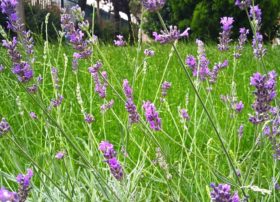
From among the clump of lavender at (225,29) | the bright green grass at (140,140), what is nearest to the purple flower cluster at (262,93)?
the bright green grass at (140,140)

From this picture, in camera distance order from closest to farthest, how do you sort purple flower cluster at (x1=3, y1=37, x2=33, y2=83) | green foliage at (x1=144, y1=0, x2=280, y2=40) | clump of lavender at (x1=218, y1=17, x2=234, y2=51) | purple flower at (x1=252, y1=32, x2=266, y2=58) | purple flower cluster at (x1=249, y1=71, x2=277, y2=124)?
purple flower cluster at (x1=249, y1=71, x2=277, y2=124) → purple flower cluster at (x1=3, y1=37, x2=33, y2=83) → purple flower at (x1=252, y1=32, x2=266, y2=58) → clump of lavender at (x1=218, y1=17, x2=234, y2=51) → green foliage at (x1=144, y1=0, x2=280, y2=40)

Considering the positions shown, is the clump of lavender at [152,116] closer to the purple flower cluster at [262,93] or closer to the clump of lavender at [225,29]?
the purple flower cluster at [262,93]

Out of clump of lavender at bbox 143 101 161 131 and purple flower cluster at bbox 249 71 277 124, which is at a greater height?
purple flower cluster at bbox 249 71 277 124

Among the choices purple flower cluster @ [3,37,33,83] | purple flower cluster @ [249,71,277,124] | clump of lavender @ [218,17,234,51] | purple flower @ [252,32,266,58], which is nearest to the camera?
purple flower cluster @ [249,71,277,124]

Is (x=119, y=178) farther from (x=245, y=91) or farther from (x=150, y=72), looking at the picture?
(x=150, y=72)

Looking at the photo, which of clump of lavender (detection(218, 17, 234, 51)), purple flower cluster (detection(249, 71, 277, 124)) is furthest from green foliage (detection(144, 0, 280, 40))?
purple flower cluster (detection(249, 71, 277, 124))

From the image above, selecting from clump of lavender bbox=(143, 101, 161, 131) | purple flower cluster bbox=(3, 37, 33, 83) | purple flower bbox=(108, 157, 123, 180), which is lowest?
purple flower bbox=(108, 157, 123, 180)

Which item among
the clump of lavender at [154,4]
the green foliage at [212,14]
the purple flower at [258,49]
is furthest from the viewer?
the green foliage at [212,14]

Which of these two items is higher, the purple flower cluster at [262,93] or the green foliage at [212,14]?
the purple flower cluster at [262,93]

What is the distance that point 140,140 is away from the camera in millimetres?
2592

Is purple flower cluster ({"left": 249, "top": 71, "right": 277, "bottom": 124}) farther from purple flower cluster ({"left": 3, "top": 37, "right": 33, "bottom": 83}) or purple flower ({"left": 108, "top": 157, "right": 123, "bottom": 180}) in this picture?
purple flower cluster ({"left": 3, "top": 37, "right": 33, "bottom": 83})

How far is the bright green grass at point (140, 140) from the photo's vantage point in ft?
5.19

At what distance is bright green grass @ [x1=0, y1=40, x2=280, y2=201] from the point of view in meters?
1.58

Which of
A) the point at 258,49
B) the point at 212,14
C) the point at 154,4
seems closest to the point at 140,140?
the point at 258,49
